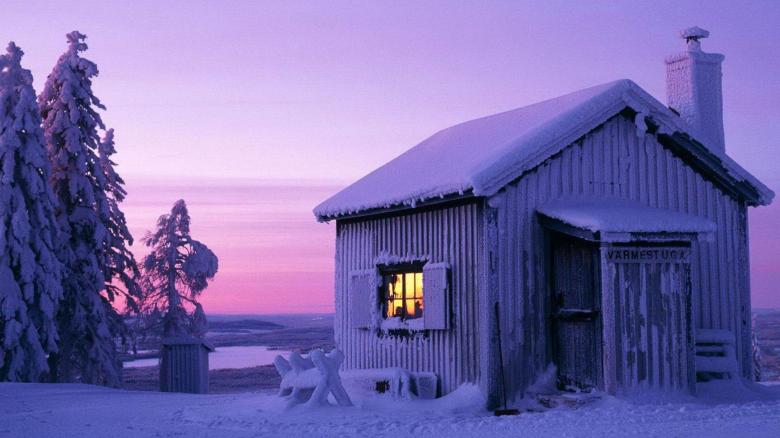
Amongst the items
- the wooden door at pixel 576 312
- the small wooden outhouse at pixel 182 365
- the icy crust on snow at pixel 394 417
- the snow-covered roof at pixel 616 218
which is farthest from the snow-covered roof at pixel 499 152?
the small wooden outhouse at pixel 182 365

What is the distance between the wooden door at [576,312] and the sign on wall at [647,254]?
11.2 inches

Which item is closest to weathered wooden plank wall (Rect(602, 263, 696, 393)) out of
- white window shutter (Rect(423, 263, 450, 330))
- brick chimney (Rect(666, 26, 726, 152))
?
white window shutter (Rect(423, 263, 450, 330))

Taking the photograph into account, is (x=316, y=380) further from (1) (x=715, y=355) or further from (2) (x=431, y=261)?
(1) (x=715, y=355)

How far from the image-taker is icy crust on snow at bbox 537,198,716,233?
1391 centimetres

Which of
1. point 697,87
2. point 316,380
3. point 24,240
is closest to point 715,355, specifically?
point 697,87

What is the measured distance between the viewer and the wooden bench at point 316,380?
14.2 metres

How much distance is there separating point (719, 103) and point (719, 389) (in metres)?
5.82

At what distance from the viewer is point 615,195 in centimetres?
1589

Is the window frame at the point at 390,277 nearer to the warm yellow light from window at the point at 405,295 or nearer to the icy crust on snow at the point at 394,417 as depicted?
the warm yellow light from window at the point at 405,295

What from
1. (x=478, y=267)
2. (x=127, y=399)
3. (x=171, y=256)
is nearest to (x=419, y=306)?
(x=478, y=267)

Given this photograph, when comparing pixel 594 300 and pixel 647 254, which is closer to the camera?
pixel 647 254

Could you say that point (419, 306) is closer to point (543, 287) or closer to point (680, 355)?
point (543, 287)

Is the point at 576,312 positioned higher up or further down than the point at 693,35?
further down

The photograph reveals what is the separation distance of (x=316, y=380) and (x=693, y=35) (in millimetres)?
10291
